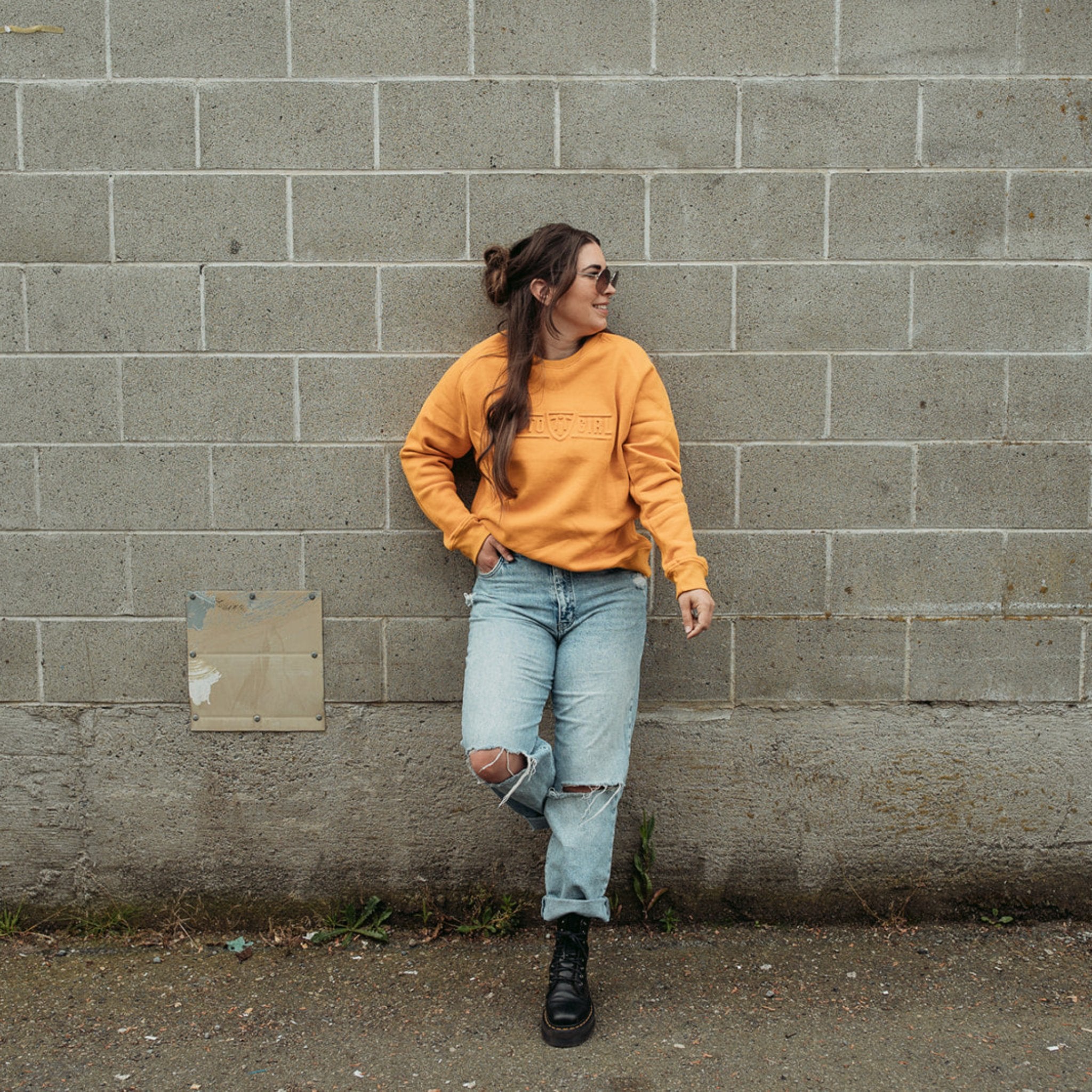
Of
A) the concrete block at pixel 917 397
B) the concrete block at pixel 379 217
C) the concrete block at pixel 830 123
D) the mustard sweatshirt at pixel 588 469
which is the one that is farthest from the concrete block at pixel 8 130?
the concrete block at pixel 917 397

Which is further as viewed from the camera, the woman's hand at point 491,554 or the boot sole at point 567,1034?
the woman's hand at point 491,554

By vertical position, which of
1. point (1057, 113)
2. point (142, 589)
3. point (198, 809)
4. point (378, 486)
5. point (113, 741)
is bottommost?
point (198, 809)

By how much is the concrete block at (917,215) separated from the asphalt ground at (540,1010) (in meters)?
2.10

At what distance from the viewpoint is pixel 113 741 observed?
3232mm

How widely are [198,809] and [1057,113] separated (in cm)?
336

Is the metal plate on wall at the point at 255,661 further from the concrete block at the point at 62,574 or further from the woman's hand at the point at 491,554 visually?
the woman's hand at the point at 491,554

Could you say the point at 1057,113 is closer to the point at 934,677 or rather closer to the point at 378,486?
the point at 934,677

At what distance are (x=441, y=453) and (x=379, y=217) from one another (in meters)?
0.74

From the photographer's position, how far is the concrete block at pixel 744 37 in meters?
3.01

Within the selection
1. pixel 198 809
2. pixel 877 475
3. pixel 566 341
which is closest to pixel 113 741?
pixel 198 809

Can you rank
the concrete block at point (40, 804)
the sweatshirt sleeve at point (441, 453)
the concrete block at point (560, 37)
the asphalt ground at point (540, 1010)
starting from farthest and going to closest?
the concrete block at point (40, 804) → the concrete block at point (560, 37) → the sweatshirt sleeve at point (441, 453) → the asphalt ground at point (540, 1010)

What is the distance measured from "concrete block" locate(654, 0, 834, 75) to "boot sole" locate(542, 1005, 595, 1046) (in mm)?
2669

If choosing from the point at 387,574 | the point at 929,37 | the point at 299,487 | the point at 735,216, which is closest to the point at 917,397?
the point at 735,216

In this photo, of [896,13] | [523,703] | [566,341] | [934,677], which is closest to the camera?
[523,703]
